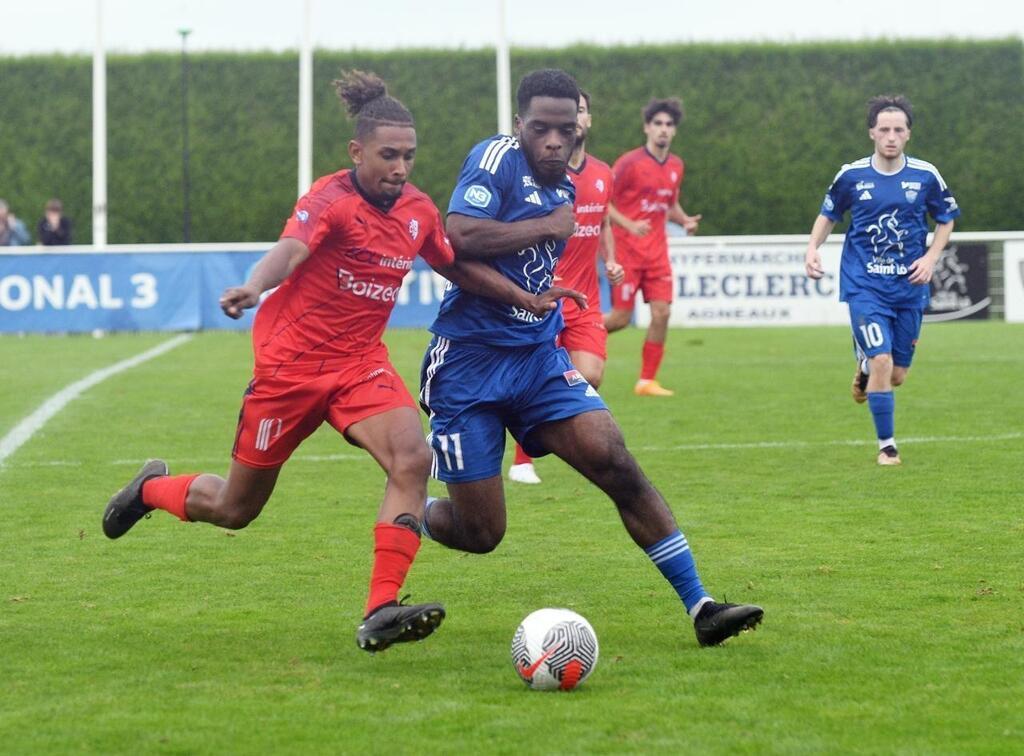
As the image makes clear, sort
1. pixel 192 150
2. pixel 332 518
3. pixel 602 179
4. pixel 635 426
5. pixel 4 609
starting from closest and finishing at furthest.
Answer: pixel 4 609, pixel 332 518, pixel 602 179, pixel 635 426, pixel 192 150

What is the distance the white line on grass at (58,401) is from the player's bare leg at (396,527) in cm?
554

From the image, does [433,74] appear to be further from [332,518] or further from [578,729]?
[578,729]

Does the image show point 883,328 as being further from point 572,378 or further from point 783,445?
point 572,378

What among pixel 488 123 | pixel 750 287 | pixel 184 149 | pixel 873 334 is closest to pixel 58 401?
pixel 873 334

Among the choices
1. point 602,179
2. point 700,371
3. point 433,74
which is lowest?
point 700,371

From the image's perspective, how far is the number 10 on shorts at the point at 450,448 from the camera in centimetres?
651

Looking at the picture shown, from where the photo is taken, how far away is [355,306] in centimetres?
648

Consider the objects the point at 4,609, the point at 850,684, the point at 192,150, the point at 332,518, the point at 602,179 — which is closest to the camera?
the point at 850,684

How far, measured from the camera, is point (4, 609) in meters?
6.79

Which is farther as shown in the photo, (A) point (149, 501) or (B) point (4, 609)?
(A) point (149, 501)

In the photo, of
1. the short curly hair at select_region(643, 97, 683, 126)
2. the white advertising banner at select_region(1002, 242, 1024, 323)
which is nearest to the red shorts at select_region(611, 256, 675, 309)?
the short curly hair at select_region(643, 97, 683, 126)

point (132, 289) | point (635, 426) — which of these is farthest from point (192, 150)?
point (635, 426)

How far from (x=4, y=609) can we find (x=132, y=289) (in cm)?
1761

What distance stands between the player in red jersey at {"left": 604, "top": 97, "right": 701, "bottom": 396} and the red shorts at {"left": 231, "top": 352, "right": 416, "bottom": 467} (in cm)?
878
